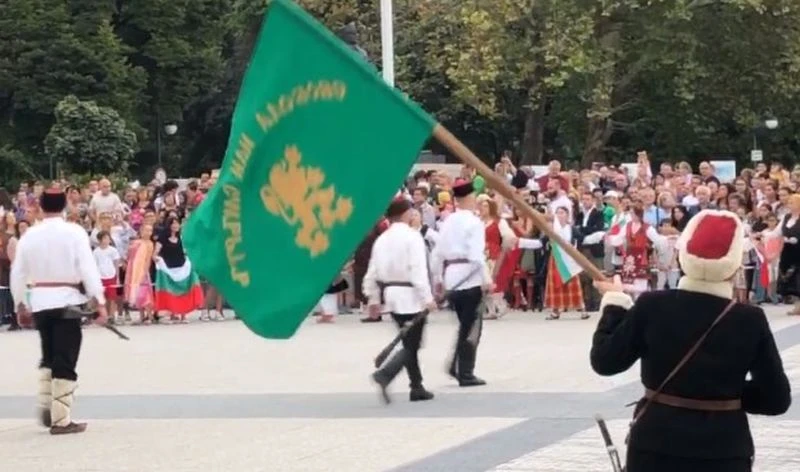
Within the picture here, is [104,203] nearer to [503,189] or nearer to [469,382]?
[469,382]

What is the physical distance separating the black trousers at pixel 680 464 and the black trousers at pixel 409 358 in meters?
8.12

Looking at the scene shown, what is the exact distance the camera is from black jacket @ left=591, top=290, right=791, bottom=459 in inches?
242

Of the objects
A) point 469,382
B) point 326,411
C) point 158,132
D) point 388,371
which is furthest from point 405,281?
point 158,132

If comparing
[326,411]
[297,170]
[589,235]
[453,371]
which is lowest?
[326,411]

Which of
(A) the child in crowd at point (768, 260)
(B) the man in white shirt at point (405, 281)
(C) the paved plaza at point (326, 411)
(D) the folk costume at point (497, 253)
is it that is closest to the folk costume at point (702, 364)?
(C) the paved plaza at point (326, 411)

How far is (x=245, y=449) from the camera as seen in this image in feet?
39.3

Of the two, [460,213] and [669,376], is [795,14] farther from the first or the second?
[669,376]

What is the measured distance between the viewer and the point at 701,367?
615 centimetres

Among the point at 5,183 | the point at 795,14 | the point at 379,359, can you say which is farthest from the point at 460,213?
the point at 5,183

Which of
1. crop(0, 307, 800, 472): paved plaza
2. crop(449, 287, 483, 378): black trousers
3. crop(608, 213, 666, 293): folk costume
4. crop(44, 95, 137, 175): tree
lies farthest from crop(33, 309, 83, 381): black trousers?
crop(44, 95, 137, 175): tree

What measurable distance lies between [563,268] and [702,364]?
56.2 feet

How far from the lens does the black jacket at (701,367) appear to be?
6148mm

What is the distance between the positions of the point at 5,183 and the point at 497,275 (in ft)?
102

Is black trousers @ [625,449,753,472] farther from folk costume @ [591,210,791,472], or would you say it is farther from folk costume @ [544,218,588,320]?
folk costume @ [544,218,588,320]
